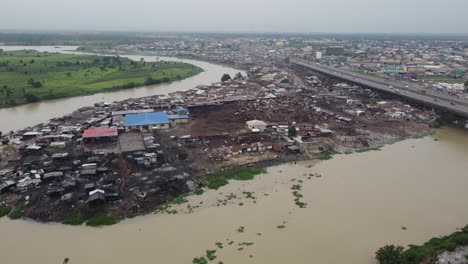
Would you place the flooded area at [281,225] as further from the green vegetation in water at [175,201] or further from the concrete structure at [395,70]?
the concrete structure at [395,70]

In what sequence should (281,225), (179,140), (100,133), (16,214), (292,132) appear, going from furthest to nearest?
(292,132)
(179,140)
(100,133)
(16,214)
(281,225)

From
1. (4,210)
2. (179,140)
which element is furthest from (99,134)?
(4,210)

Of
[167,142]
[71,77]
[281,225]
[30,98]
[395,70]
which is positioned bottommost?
[281,225]

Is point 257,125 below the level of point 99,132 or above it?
below

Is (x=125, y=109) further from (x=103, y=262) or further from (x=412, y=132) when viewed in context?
(x=412, y=132)

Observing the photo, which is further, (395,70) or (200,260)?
(395,70)

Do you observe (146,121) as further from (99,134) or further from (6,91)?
(6,91)

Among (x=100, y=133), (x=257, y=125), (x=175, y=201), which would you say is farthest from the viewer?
(x=257, y=125)

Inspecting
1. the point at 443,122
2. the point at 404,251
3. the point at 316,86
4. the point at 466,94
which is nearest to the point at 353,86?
the point at 316,86
